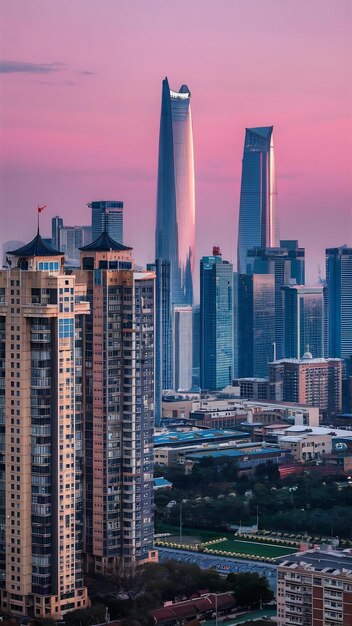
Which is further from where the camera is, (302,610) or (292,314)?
(292,314)

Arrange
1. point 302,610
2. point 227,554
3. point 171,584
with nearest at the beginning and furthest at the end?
point 302,610
point 171,584
point 227,554

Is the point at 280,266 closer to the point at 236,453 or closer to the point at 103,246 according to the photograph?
the point at 236,453

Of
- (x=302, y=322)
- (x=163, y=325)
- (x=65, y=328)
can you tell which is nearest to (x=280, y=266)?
(x=302, y=322)

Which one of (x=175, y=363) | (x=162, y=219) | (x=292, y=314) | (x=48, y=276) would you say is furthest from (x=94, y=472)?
(x=162, y=219)

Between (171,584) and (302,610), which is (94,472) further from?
(302,610)

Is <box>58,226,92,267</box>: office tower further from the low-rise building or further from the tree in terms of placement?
the tree
